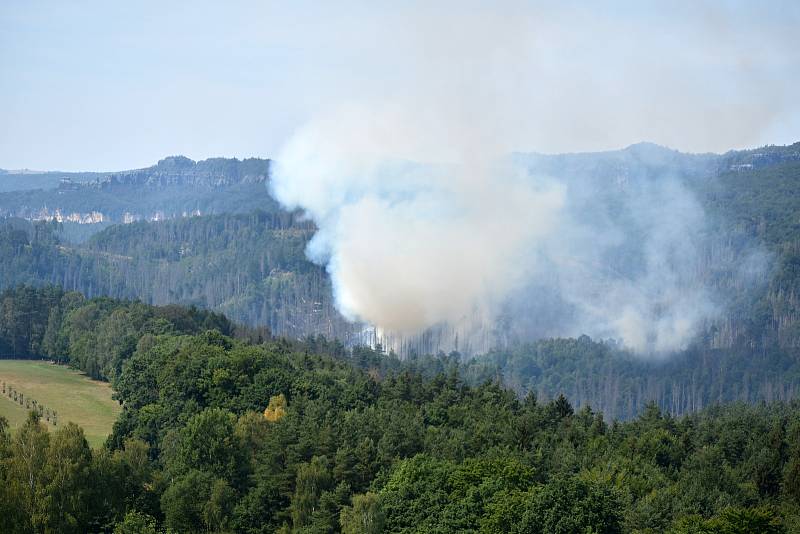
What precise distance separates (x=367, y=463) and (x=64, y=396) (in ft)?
165

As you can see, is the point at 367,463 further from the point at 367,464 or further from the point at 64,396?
the point at 64,396

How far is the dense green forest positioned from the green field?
3297 mm

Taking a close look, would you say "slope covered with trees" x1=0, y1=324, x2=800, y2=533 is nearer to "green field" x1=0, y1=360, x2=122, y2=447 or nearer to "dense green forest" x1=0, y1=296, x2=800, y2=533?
"dense green forest" x1=0, y1=296, x2=800, y2=533

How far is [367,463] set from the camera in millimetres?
75000

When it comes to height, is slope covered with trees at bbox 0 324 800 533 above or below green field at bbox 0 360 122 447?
above

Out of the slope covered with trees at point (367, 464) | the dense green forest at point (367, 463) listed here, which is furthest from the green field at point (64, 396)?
the slope covered with trees at point (367, 464)

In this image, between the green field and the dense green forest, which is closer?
the dense green forest

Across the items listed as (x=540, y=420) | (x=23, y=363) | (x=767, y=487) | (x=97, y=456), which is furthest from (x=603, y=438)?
(x=23, y=363)

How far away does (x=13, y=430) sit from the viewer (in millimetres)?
94000

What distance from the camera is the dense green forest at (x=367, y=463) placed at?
63.5 m

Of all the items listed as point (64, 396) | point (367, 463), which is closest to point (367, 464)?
point (367, 463)

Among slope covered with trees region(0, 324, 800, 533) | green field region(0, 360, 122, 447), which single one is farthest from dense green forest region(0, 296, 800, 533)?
green field region(0, 360, 122, 447)

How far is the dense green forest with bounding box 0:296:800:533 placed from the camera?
6353 centimetres

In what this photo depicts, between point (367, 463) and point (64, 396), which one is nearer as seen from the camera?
point (367, 463)
